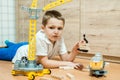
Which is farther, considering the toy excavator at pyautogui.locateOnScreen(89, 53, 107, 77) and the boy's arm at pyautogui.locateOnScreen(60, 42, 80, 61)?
the boy's arm at pyautogui.locateOnScreen(60, 42, 80, 61)

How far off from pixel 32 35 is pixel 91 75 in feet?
0.98

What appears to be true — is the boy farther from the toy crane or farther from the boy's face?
the toy crane

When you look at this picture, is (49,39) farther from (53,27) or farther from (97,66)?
(97,66)

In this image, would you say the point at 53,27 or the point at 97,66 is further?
the point at 53,27

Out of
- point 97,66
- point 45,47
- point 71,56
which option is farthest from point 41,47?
point 97,66

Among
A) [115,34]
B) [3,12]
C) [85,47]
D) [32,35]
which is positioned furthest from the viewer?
[3,12]

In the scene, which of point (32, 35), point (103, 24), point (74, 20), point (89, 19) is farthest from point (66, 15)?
point (32, 35)

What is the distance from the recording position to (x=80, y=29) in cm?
181

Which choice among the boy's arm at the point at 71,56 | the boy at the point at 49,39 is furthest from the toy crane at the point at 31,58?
the boy's arm at the point at 71,56

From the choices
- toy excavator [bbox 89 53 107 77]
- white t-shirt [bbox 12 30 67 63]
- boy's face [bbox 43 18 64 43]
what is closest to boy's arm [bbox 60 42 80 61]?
white t-shirt [bbox 12 30 67 63]

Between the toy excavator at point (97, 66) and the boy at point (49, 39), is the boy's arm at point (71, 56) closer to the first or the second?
the boy at point (49, 39)

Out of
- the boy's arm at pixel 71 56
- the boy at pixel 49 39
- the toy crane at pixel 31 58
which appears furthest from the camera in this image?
the boy's arm at pixel 71 56

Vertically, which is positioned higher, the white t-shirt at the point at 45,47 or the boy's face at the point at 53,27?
the boy's face at the point at 53,27

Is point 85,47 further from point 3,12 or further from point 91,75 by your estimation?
point 3,12
